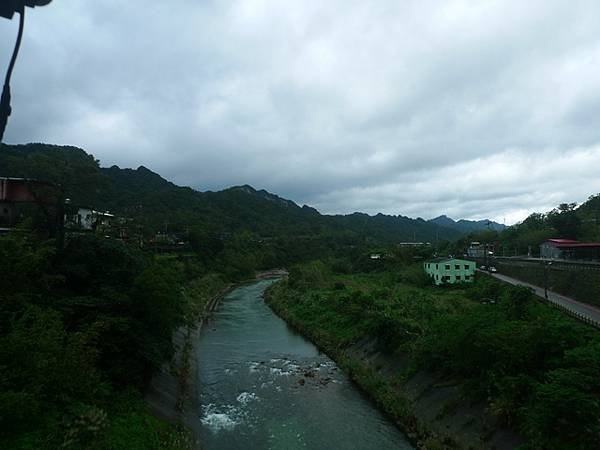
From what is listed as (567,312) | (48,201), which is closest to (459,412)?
(567,312)

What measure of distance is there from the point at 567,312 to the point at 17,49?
32.7 m

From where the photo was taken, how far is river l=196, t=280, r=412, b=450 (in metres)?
16.8

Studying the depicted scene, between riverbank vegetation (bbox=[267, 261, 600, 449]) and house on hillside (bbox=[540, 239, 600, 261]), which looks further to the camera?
house on hillside (bbox=[540, 239, 600, 261])

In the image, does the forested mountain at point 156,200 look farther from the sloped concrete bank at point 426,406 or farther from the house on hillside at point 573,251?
the house on hillside at point 573,251

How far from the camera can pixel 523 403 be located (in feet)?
45.8

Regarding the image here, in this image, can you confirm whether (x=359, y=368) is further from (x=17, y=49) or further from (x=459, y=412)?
(x=17, y=49)

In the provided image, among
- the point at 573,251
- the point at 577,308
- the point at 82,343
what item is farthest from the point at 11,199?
the point at 573,251

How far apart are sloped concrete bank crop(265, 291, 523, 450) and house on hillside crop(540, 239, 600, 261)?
117ft

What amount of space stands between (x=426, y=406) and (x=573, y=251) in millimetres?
46526

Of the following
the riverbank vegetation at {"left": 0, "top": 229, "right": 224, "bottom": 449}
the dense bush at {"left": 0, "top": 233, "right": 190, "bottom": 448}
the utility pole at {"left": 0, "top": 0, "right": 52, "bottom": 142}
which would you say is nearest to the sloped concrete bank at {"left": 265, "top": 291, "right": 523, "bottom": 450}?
the riverbank vegetation at {"left": 0, "top": 229, "right": 224, "bottom": 449}

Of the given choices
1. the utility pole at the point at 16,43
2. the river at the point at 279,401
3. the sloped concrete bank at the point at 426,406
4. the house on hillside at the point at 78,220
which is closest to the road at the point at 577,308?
the sloped concrete bank at the point at 426,406

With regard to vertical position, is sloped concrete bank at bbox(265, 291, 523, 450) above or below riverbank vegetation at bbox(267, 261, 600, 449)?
below

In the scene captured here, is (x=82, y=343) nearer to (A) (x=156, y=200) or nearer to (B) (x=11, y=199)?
(B) (x=11, y=199)

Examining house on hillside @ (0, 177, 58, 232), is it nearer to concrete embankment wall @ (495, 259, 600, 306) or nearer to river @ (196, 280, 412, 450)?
river @ (196, 280, 412, 450)
